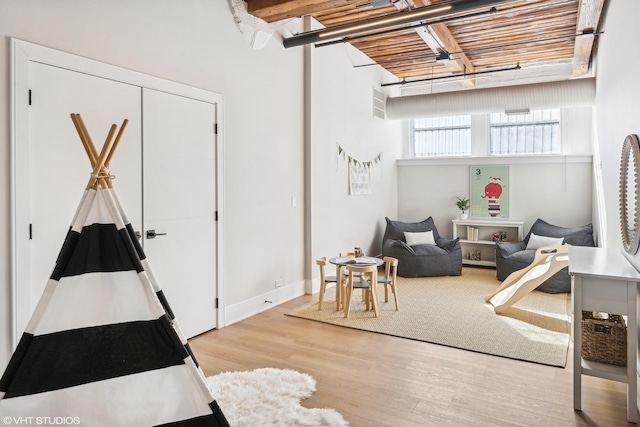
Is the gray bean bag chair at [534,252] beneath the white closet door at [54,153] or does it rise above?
beneath

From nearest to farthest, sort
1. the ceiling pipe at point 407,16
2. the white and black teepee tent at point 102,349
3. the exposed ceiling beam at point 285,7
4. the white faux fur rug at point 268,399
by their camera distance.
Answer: the white and black teepee tent at point 102,349 → the white faux fur rug at point 268,399 → the ceiling pipe at point 407,16 → the exposed ceiling beam at point 285,7

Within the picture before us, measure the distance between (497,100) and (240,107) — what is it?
13.5 ft

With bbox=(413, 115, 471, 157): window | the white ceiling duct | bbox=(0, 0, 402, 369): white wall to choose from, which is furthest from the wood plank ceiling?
bbox=(413, 115, 471, 157): window

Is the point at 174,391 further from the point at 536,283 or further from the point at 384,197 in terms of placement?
the point at 384,197

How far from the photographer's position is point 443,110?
6719 millimetres

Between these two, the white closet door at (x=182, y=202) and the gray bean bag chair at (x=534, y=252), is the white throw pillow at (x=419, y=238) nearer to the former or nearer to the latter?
the gray bean bag chair at (x=534, y=252)

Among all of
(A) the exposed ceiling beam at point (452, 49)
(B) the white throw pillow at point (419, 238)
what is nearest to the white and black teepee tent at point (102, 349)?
(A) the exposed ceiling beam at point (452, 49)

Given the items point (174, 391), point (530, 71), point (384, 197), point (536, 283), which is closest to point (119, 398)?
point (174, 391)

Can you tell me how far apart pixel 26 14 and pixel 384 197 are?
5.75 metres

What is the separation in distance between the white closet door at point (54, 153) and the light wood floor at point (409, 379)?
1.27m

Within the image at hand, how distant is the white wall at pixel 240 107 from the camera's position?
259 cm

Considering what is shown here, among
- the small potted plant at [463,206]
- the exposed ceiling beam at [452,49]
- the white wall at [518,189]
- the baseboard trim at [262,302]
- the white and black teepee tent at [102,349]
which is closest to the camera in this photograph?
the white and black teepee tent at [102,349]

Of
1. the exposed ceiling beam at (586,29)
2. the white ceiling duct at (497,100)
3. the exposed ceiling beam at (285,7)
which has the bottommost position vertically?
the white ceiling duct at (497,100)

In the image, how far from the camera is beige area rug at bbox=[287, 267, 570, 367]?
348cm
